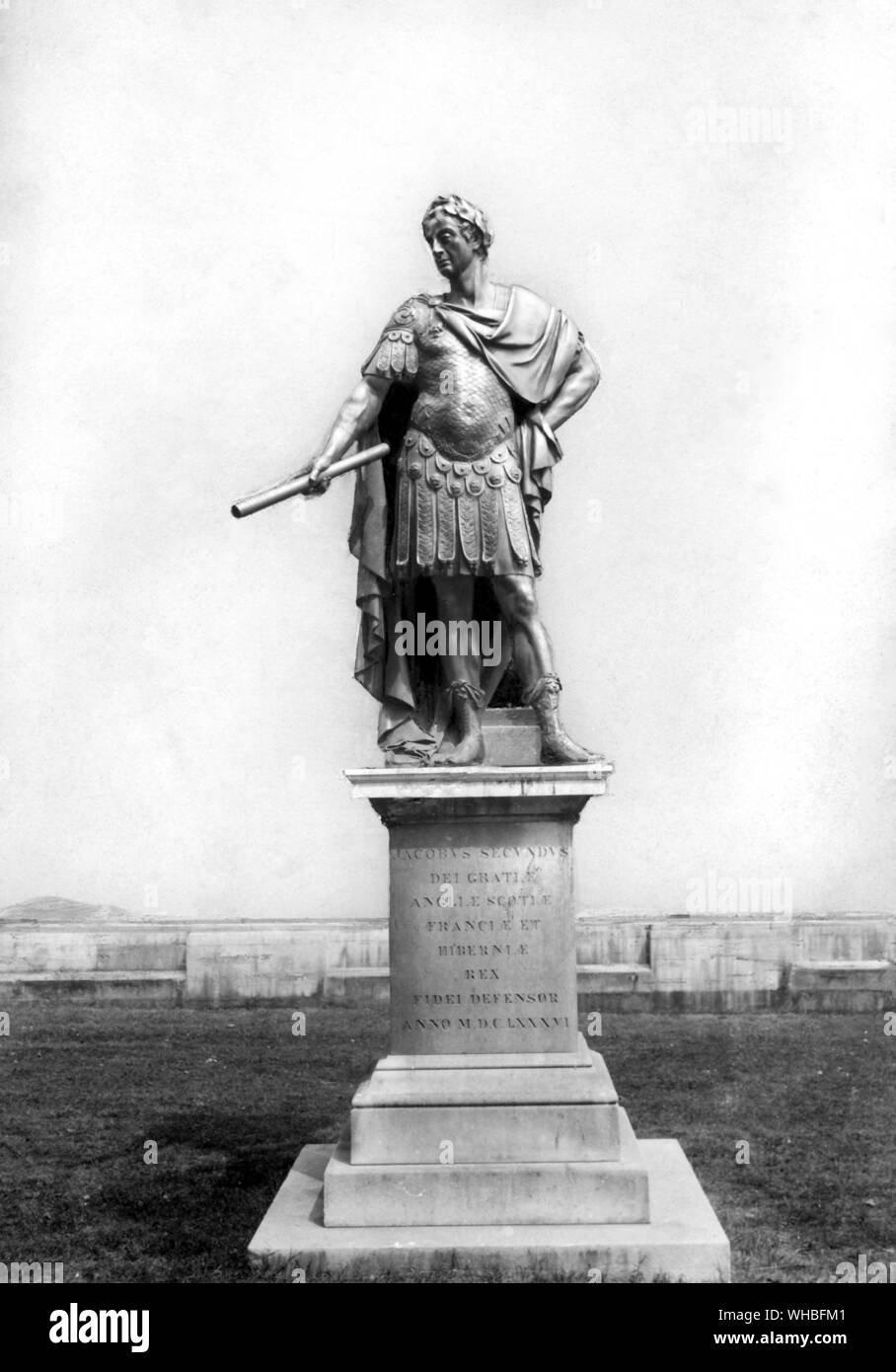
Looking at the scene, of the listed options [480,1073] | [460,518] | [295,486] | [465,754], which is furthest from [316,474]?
[480,1073]

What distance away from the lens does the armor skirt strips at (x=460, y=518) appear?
682 centimetres

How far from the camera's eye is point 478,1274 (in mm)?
5988

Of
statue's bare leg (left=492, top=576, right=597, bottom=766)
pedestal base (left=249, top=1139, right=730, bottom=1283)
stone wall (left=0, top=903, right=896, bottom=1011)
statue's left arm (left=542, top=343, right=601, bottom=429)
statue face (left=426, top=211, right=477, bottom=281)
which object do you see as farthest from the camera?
stone wall (left=0, top=903, right=896, bottom=1011)

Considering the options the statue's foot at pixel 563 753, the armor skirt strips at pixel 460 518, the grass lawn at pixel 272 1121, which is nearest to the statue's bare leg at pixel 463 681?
the armor skirt strips at pixel 460 518

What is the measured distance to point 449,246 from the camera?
22.8 feet

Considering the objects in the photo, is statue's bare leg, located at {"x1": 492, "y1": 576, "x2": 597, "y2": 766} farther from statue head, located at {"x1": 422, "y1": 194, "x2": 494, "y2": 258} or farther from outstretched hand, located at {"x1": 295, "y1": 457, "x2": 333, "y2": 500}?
statue head, located at {"x1": 422, "y1": 194, "x2": 494, "y2": 258}

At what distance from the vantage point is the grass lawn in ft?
23.0

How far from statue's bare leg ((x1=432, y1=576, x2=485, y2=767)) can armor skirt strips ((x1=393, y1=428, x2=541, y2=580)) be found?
0.38 feet

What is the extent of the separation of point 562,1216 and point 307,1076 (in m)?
5.15

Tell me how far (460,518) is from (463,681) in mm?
750

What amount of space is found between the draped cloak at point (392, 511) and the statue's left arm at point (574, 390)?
4cm

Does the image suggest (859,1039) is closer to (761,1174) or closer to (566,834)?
(761,1174)

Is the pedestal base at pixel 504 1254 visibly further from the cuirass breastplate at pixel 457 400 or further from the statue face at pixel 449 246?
the statue face at pixel 449 246

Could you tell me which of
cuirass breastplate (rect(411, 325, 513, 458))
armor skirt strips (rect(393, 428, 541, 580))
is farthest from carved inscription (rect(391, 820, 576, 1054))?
cuirass breastplate (rect(411, 325, 513, 458))
